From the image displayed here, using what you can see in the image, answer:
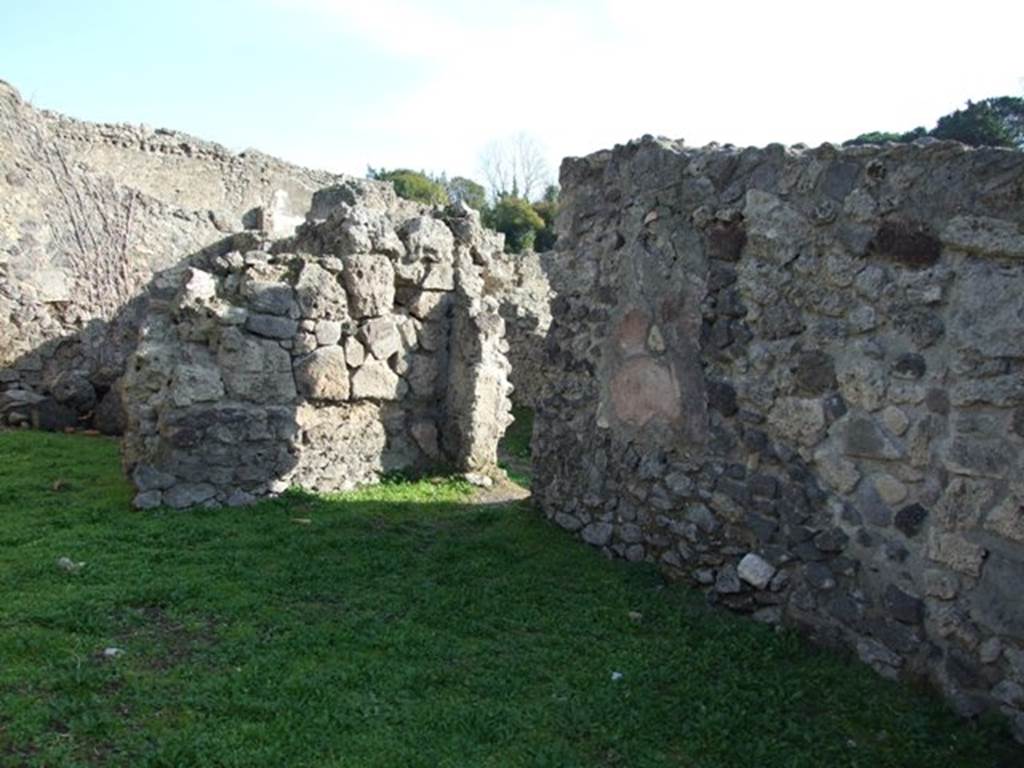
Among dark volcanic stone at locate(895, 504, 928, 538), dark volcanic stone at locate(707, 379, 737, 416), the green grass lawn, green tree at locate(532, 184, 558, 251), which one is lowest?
the green grass lawn

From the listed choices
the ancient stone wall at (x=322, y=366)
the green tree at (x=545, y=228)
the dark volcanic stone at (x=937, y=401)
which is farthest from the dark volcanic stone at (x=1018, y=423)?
the green tree at (x=545, y=228)

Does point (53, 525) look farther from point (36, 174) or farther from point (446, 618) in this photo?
point (36, 174)

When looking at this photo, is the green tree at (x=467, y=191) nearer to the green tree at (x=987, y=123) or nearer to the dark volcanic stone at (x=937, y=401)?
the green tree at (x=987, y=123)

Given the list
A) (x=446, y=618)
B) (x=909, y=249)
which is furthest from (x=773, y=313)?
(x=446, y=618)

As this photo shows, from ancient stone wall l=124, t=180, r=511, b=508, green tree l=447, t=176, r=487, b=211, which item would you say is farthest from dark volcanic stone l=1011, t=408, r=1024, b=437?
green tree l=447, t=176, r=487, b=211

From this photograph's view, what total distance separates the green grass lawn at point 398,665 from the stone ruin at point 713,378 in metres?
0.33

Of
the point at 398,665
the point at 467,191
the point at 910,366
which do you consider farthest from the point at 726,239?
A: the point at 467,191

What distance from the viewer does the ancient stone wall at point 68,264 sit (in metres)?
10.0

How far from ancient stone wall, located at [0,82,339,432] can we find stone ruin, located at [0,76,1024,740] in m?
2.54

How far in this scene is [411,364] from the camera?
711 centimetres

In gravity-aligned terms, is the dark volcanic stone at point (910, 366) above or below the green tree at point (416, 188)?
below

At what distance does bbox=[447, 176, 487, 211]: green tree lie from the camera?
35250 millimetres

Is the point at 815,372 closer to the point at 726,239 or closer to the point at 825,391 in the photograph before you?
the point at 825,391

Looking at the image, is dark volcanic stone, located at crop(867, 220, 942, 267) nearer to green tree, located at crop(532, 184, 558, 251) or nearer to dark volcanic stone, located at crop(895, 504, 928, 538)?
dark volcanic stone, located at crop(895, 504, 928, 538)
